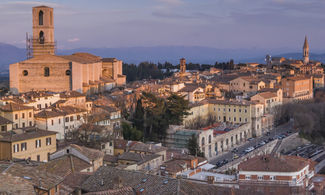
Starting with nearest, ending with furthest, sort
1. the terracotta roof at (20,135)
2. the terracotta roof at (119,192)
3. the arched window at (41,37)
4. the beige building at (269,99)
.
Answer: the terracotta roof at (119,192) → the terracotta roof at (20,135) → the arched window at (41,37) → the beige building at (269,99)

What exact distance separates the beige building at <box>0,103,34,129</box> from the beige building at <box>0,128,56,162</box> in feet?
10.7

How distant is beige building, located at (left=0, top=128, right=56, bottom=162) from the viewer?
754 inches

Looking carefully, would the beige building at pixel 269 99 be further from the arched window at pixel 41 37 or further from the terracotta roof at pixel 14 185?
the terracotta roof at pixel 14 185

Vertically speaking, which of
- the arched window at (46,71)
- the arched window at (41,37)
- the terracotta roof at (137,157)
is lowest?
the terracotta roof at (137,157)

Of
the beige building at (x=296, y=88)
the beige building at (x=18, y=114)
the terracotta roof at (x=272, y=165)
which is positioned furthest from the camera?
the beige building at (x=296, y=88)

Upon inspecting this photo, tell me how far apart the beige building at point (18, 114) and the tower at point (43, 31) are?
1496 centimetres

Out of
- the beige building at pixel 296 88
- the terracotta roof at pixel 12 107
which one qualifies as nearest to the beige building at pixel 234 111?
the beige building at pixel 296 88

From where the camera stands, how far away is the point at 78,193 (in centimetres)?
1334

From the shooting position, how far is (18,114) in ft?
82.1

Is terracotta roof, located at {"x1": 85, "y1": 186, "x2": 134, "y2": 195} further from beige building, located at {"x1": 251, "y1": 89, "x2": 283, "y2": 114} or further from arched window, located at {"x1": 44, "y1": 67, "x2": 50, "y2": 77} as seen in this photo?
beige building, located at {"x1": 251, "y1": 89, "x2": 283, "y2": 114}

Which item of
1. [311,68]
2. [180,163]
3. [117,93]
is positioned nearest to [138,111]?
[117,93]

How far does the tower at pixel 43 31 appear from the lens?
39.2m

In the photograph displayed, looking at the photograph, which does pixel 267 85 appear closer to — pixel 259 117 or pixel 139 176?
pixel 259 117

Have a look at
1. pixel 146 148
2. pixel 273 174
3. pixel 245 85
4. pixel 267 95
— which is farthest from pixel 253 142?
pixel 273 174
